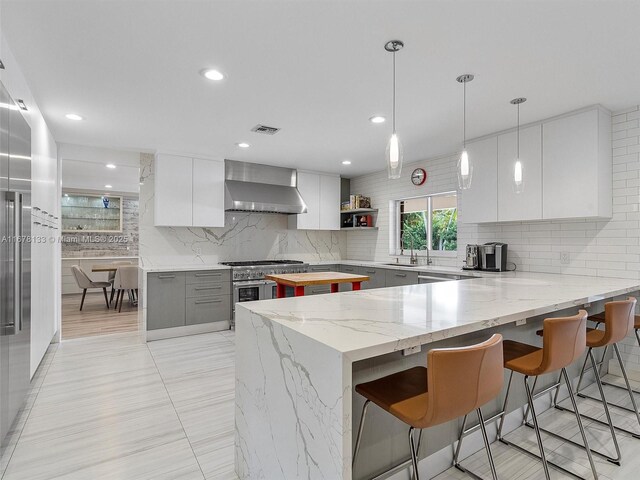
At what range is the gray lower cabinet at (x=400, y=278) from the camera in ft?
14.8

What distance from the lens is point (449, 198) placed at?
193 inches

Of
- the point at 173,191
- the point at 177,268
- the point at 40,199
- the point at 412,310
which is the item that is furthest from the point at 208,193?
the point at 412,310

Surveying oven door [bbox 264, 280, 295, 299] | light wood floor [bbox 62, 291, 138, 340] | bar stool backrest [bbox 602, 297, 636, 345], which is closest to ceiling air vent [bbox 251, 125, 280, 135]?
oven door [bbox 264, 280, 295, 299]

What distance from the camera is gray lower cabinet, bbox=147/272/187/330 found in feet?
13.9

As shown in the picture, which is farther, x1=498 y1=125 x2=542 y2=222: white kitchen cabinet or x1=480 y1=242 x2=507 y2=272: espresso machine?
x1=480 y1=242 x2=507 y2=272: espresso machine

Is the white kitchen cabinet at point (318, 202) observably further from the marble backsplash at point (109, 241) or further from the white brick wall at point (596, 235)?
the marble backsplash at point (109, 241)

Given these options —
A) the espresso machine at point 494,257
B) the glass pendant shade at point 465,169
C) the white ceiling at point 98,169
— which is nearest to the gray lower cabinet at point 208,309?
the white ceiling at point 98,169

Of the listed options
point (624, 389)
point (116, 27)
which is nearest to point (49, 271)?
point (116, 27)

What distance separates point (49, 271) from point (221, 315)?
6.43 feet

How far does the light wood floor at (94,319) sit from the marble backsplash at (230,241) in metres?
1.14

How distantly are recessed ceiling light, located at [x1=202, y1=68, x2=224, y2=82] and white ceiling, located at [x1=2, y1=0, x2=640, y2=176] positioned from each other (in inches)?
2.6

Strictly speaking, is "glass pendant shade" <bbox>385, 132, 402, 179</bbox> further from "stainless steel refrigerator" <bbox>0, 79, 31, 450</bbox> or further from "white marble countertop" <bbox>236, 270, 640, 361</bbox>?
"stainless steel refrigerator" <bbox>0, 79, 31, 450</bbox>

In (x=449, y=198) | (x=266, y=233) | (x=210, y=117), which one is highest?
(x=210, y=117)

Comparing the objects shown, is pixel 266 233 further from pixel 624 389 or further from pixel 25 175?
pixel 624 389
